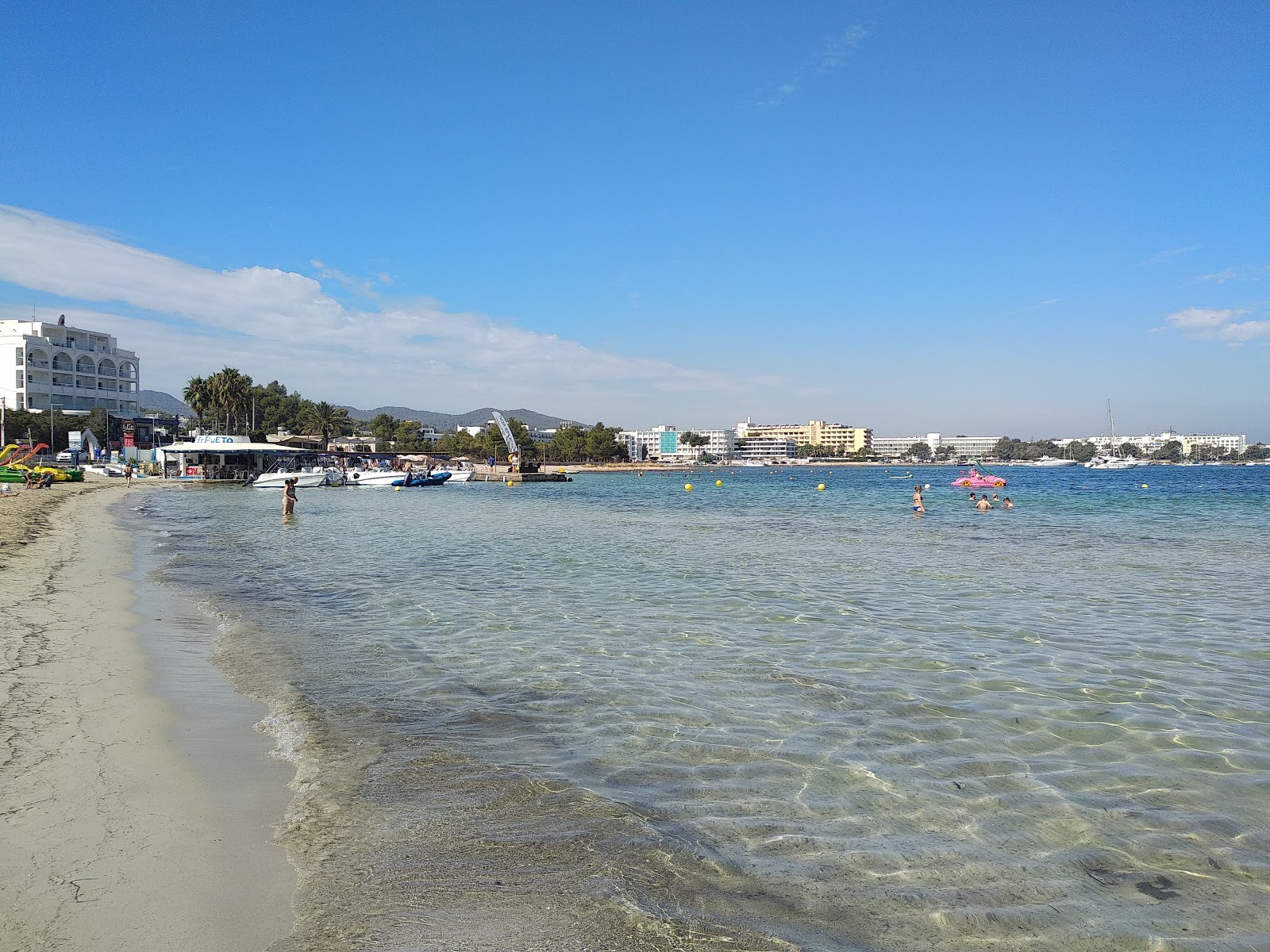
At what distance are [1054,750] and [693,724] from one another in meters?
2.94

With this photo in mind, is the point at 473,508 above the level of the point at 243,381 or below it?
below

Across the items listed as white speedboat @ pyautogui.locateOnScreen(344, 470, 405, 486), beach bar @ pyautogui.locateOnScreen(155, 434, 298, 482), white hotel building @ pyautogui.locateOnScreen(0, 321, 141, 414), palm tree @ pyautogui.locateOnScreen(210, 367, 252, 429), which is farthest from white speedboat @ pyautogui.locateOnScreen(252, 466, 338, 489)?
white hotel building @ pyautogui.locateOnScreen(0, 321, 141, 414)

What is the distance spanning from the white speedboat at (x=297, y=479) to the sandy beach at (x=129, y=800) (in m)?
48.2

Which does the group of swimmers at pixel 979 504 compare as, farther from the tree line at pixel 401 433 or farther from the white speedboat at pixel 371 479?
the tree line at pixel 401 433

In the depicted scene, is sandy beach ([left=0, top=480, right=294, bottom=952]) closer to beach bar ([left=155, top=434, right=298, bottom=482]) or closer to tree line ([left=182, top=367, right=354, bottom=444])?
beach bar ([left=155, top=434, right=298, bottom=482])

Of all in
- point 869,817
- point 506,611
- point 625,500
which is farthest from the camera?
point 625,500

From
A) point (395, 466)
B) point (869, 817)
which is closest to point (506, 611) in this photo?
point (869, 817)

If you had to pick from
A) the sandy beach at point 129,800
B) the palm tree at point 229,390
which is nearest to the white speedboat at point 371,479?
the palm tree at point 229,390

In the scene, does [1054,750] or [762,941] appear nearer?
[762,941]

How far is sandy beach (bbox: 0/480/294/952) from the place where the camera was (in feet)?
11.4

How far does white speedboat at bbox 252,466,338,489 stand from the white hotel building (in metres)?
55.7

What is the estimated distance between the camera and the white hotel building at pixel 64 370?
98.5 metres

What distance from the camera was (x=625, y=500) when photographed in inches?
2098

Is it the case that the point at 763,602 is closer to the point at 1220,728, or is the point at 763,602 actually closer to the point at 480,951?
the point at 1220,728
